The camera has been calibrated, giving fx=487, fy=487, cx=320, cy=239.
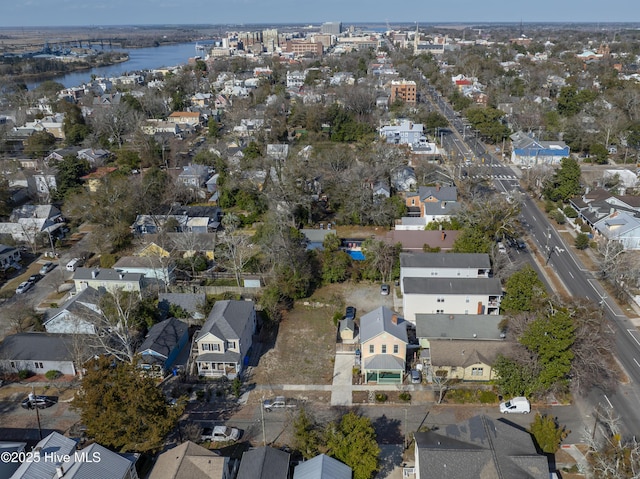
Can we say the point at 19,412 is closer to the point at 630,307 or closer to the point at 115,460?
the point at 115,460

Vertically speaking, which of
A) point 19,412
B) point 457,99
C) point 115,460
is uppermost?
point 457,99

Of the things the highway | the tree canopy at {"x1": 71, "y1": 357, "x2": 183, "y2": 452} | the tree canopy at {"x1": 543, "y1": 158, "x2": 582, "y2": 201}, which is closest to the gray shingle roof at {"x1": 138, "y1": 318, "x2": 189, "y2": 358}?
the tree canopy at {"x1": 71, "y1": 357, "x2": 183, "y2": 452}

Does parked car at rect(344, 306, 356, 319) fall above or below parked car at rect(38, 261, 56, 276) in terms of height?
above

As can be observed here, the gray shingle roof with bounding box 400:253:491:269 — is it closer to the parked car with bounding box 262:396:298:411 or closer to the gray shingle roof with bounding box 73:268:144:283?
the parked car with bounding box 262:396:298:411

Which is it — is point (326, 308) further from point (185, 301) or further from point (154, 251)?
point (154, 251)

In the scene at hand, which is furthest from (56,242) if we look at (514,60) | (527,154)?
(514,60)

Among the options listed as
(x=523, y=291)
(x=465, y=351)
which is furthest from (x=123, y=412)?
(x=523, y=291)

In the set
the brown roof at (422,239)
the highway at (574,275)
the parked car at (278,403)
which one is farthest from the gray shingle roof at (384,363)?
the brown roof at (422,239)
